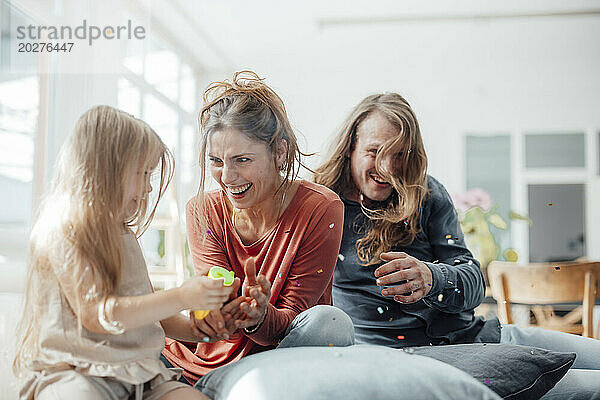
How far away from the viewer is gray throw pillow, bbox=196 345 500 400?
775mm

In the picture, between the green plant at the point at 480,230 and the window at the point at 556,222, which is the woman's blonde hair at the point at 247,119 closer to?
the green plant at the point at 480,230

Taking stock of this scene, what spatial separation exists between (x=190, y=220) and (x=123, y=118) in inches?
14.4

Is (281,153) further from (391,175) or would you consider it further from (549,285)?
(549,285)

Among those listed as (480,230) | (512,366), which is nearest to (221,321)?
(512,366)

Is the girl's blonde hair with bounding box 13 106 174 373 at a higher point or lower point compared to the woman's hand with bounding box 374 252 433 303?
higher

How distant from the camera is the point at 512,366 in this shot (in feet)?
3.45

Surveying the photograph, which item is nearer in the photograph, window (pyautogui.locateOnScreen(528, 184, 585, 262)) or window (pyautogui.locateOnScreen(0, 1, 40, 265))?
window (pyautogui.locateOnScreen(0, 1, 40, 265))

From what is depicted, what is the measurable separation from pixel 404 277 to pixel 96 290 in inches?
23.4

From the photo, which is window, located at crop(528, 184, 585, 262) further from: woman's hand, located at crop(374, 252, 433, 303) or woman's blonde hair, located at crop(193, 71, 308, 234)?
woman's blonde hair, located at crop(193, 71, 308, 234)

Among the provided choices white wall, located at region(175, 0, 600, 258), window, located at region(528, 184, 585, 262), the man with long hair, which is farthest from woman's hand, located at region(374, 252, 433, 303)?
window, located at region(528, 184, 585, 262)

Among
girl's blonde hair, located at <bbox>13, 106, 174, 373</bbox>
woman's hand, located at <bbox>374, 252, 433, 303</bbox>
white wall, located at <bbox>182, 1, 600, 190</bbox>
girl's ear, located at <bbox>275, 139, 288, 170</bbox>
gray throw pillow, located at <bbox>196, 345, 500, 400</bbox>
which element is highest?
white wall, located at <bbox>182, 1, 600, 190</bbox>

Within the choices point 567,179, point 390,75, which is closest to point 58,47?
point 390,75

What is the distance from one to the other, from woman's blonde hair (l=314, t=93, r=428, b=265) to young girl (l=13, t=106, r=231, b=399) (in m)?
0.58

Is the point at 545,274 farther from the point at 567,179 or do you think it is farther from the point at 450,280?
the point at 567,179
